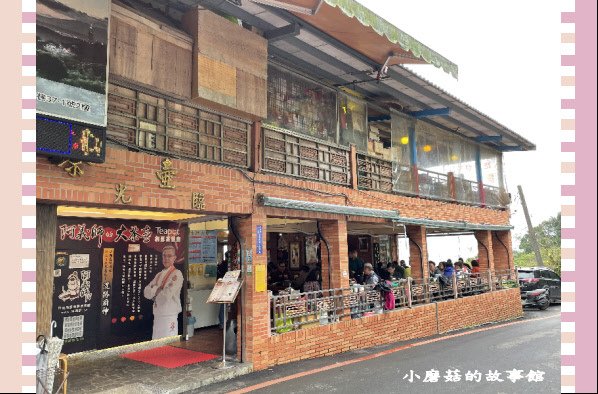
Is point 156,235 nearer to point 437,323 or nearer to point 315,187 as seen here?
point 315,187

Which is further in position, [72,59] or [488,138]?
[488,138]

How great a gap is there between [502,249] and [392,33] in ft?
41.8

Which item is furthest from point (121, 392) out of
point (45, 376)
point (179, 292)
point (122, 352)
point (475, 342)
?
point (475, 342)

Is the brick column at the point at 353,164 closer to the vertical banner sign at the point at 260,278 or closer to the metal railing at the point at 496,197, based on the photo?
the vertical banner sign at the point at 260,278

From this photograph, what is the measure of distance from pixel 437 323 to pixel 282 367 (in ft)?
18.7

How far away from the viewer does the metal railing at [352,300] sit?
8.60m

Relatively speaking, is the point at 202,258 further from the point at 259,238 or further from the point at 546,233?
the point at 546,233

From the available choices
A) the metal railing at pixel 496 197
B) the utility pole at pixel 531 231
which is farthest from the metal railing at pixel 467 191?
the utility pole at pixel 531 231

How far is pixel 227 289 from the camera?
7.79 meters

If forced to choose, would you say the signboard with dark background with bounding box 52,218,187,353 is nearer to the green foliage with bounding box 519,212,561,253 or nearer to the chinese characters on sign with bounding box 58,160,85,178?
the chinese characters on sign with bounding box 58,160,85,178

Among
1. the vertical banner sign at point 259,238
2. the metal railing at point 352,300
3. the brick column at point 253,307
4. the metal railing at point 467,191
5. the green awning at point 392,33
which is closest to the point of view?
the green awning at point 392,33

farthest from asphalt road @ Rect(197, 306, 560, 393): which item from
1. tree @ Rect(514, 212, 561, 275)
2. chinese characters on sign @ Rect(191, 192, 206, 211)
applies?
tree @ Rect(514, 212, 561, 275)

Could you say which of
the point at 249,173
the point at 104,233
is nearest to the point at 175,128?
the point at 249,173

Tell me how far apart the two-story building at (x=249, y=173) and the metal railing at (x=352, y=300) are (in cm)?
5
